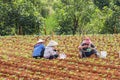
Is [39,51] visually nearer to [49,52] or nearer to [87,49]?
[49,52]

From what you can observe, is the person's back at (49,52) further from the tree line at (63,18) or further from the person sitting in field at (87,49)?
the tree line at (63,18)

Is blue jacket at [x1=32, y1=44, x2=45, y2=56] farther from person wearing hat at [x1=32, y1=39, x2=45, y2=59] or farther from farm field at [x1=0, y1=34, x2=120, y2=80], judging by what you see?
farm field at [x1=0, y1=34, x2=120, y2=80]

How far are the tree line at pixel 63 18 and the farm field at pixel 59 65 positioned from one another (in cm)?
1210

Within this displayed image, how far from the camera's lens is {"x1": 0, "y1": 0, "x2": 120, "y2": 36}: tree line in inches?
1425

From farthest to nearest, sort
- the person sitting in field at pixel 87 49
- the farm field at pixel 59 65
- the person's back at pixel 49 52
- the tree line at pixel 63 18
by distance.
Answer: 1. the tree line at pixel 63 18
2. the person sitting in field at pixel 87 49
3. the person's back at pixel 49 52
4. the farm field at pixel 59 65

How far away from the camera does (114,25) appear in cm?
3928

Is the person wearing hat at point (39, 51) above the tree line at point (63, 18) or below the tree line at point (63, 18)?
above

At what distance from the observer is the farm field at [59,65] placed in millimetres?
15859

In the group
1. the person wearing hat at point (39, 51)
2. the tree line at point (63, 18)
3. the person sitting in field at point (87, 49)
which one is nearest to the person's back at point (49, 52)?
the person wearing hat at point (39, 51)

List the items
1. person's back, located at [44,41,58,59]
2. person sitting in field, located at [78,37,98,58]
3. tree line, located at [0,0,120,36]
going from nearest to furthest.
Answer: person's back, located at [44,41,58,59] < person sitting in field, located at [78,37,98,58] < tree line, located at [0,0,120,36]

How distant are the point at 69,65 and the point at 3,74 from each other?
11.4 feet

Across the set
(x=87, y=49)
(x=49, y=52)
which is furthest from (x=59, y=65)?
(x=87, y=49)

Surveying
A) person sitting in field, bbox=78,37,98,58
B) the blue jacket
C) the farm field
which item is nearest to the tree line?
the farm field

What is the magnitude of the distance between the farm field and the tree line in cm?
1210
